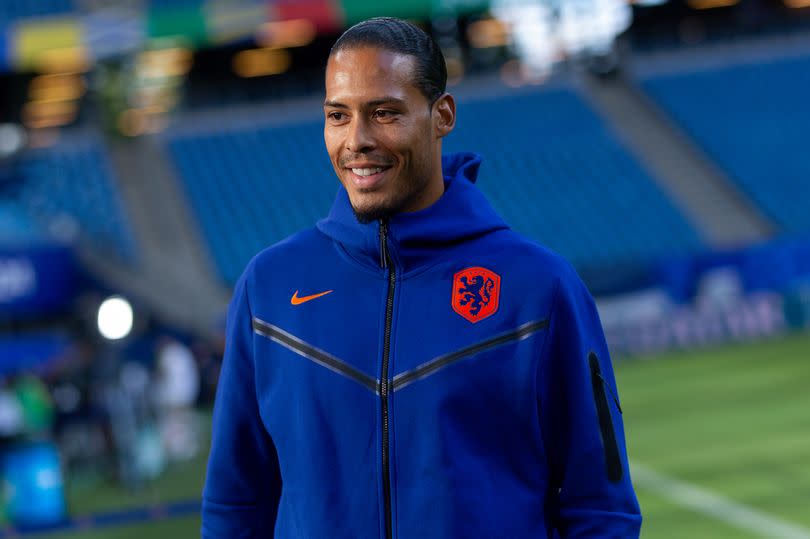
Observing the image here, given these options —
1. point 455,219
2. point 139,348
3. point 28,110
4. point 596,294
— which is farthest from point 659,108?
point 455,219

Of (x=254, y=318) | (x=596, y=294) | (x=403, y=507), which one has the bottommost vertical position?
(x=403, y=507)

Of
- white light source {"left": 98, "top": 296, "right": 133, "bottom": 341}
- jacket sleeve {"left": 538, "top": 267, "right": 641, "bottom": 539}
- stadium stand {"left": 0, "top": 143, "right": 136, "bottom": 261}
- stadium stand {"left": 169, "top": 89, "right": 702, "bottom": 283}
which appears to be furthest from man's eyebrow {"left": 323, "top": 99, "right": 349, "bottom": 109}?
stadium stand {"left": 169, "top": 89, "right": 702, "bottom": 283}

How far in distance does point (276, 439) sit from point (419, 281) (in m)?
0.42

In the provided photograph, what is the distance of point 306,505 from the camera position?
7.43 feet

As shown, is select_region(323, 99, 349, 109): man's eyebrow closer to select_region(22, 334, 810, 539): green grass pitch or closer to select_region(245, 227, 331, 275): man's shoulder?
select_region(245, 227, 331, 275): man's shoulder

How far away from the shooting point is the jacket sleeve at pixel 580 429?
2.24 metres

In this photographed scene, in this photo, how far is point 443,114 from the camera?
2.30 m

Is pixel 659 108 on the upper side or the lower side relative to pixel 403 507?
upper

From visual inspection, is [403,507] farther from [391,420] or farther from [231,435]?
[231,435]

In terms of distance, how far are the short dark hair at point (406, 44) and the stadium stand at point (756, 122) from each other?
22497 mm

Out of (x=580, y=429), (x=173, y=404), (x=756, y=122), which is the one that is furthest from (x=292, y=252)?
(x=756, y=122)

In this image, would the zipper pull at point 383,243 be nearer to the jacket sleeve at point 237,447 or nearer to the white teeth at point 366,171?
the white teeth at point 366,171

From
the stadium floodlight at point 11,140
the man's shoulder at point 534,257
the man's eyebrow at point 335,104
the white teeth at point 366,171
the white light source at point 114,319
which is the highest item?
the stadium floodlight at point 11,140

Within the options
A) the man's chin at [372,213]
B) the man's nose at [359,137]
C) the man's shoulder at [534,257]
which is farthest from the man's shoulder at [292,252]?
the man's shoulder at [534,257]
